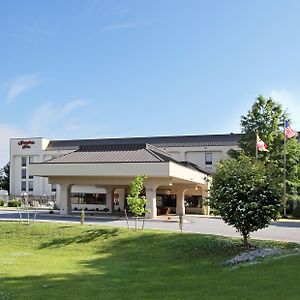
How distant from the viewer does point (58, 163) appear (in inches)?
1661

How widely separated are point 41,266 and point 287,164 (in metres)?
35.8

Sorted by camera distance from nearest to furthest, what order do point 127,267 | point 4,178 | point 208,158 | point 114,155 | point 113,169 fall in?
point 127,267
point 113,169
point 114,155
point 208,158
point 4,178

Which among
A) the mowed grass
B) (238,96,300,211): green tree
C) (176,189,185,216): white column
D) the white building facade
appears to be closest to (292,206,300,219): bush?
(238,96,300,211): green tree

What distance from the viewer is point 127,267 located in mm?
18891

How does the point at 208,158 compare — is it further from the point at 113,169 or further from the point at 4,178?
the point at 4,178

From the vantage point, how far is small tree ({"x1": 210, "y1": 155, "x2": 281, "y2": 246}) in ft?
68.3

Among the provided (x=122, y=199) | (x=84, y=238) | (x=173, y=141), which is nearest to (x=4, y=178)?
(x=173, y=141)

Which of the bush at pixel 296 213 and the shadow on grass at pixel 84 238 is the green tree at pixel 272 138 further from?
the shadow on grass at pixel 84 238

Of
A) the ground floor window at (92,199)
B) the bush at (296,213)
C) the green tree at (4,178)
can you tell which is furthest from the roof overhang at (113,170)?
the green tree at (4,178)

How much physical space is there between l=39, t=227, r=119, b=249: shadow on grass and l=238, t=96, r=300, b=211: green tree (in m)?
24.6

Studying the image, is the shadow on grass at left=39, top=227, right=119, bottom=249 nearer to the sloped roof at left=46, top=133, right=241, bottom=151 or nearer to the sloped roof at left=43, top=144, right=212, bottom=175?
the sloped roof at left=43, top=144, right=212, bottom=175

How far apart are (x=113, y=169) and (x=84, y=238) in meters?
14.8

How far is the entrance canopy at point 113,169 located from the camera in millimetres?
39500

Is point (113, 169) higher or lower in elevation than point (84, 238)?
higher
